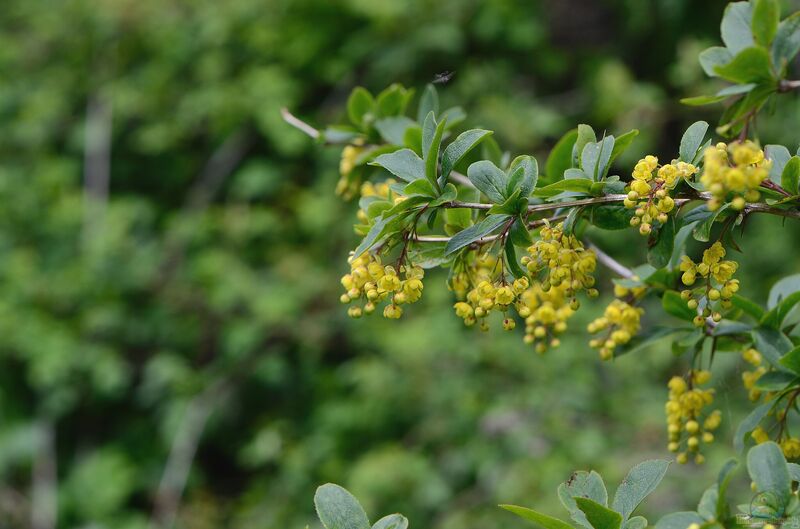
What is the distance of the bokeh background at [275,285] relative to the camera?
86.4 inches

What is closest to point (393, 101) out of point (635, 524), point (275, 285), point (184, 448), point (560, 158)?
point (560, 158)

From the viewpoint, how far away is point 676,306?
0.71m

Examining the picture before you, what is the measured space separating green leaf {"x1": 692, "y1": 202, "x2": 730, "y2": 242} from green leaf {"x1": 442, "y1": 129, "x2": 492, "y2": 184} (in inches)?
7.3

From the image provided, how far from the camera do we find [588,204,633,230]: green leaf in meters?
0.66

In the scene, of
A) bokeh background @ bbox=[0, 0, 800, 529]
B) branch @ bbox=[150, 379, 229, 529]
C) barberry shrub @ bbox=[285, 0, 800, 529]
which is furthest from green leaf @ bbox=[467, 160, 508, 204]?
branch @ bbox=[150, 379, 229, 529]

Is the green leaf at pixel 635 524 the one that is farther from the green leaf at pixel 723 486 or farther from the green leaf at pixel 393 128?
the green leaf at pixel 393 128

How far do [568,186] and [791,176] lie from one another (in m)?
0.17

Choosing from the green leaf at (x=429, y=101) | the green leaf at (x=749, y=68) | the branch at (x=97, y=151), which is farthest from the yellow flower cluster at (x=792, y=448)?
the branch at (x=97, y=151)

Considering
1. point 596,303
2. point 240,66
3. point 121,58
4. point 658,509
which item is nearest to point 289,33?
point 240,66

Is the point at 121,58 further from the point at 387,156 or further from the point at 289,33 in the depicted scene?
the point at 387,156

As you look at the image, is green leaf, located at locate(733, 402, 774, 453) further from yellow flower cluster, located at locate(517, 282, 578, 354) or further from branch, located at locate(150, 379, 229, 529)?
branch, located at locate(150, 379, 229, 529)

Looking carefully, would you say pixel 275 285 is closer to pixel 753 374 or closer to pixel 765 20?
pixel 753 374

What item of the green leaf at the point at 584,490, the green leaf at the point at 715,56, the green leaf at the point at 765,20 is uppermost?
the green leaf at the point at 765,20

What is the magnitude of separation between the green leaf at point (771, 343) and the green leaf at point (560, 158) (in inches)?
9.1
